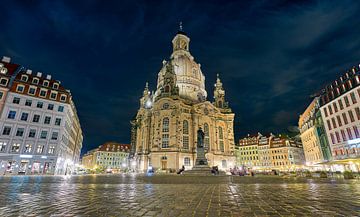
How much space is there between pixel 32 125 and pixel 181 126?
122 ft

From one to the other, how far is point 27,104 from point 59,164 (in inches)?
557

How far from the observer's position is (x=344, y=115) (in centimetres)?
3809

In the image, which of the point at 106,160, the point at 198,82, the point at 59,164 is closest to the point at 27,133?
the point at 59,164

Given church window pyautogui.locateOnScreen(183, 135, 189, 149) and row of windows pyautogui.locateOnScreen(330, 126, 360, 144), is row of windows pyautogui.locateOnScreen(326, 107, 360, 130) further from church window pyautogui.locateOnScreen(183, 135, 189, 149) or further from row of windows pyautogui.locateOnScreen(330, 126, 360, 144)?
church window pyautogui.locateOnScreen(183, 135, 189, 149)

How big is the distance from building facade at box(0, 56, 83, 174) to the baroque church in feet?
86.6

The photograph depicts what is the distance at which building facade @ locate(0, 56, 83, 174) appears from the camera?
3469 centimetres

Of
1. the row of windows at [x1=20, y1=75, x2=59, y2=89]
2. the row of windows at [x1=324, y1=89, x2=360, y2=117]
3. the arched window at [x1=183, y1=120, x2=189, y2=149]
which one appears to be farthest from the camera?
the arched window at [x1=183, y1=120, x2=189, y2=149]

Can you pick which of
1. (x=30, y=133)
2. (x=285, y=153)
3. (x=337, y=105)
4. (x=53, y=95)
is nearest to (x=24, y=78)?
(x=53, y=95)

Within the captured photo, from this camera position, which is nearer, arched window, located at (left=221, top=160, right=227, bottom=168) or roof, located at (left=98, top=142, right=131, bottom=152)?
arched window, located at (left=221, top=160, right=227, bottom=168)

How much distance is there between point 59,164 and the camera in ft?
136

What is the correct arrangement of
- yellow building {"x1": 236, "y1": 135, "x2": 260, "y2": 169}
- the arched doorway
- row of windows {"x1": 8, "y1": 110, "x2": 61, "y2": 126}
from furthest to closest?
yellow building {"x1": 236, "y1": 135, "x2": 260, "y2": 169}, the arched doorway, row of windows {"x1": 8, "y1": 110, "x2": 61, "y2": 126}

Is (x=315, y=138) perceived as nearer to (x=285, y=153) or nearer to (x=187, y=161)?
(x=187, y=161)

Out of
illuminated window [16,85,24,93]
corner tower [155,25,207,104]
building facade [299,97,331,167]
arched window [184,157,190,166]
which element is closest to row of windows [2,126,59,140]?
illuminated window [16,85,24,93]

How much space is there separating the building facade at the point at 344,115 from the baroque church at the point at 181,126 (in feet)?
104
